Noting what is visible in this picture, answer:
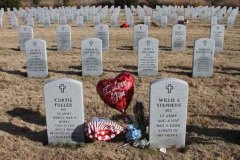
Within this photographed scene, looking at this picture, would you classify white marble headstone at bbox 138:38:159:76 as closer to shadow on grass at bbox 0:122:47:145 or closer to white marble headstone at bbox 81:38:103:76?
white marble headstone at bbox 81:38:103:76

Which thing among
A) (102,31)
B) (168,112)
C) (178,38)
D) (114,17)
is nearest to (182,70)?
(178,38)

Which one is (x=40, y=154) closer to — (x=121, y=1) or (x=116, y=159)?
(x=116, y=159)

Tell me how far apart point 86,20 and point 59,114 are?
19.1m

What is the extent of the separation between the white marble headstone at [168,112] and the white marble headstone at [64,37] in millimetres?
8074

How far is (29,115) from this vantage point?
26.1 feet

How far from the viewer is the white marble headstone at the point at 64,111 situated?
6.28 metres

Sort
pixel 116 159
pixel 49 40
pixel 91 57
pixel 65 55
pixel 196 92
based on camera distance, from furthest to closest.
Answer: pixel 49 40
pixel 65 55
pixel 91 57
pixel 196 92
pixel 116 159

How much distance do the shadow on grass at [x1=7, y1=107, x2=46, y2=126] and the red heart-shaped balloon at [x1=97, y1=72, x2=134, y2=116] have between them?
162cm

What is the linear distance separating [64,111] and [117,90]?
3.16 ft

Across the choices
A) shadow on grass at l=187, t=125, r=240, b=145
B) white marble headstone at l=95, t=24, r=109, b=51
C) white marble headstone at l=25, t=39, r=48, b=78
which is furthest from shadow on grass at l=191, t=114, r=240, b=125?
white marble headstone at l=95, t=24, r=109, b=51

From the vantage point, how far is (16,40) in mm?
17438

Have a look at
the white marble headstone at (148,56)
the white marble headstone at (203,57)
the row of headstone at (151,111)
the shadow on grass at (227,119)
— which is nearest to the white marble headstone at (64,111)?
the row of headstone at (151,111)

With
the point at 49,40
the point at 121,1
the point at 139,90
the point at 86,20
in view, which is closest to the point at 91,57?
the point at 139,90

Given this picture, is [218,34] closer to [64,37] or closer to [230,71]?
[230,71]
